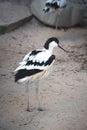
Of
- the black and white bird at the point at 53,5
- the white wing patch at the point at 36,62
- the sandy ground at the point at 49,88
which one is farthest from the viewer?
the black and white bird at the point at 53,5

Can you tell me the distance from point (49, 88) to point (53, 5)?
11.6ft

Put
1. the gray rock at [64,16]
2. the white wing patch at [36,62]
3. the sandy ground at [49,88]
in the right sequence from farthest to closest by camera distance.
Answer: the gray rock at [64,16] < the white wing patch at [36,62] < the sandy ground at [49,88]

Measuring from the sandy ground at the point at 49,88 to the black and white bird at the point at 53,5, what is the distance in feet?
1.71

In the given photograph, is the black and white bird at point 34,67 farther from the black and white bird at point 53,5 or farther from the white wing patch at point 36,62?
the black and white bird at point 53,5

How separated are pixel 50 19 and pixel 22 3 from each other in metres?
1.15

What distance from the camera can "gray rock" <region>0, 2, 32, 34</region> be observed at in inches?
348

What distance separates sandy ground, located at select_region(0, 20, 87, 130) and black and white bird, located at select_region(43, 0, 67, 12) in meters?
0.52

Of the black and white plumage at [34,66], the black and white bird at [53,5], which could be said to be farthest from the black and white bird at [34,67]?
the black and white bird at [53,5]

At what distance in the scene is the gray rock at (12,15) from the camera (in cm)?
884

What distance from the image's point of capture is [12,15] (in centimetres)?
928

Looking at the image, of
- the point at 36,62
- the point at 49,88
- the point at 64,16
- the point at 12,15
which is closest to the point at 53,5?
the point at 64,16

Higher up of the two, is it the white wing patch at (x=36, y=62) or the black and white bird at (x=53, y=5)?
the white wing patch at (x=36, y=62)

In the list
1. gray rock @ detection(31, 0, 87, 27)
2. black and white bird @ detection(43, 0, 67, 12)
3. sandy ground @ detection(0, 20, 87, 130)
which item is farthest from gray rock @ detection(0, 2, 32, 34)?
black and white bird @ detection(43, 0, 67, 12)

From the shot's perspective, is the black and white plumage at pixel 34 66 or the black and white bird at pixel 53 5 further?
the black and white bird at pixel 53 5
